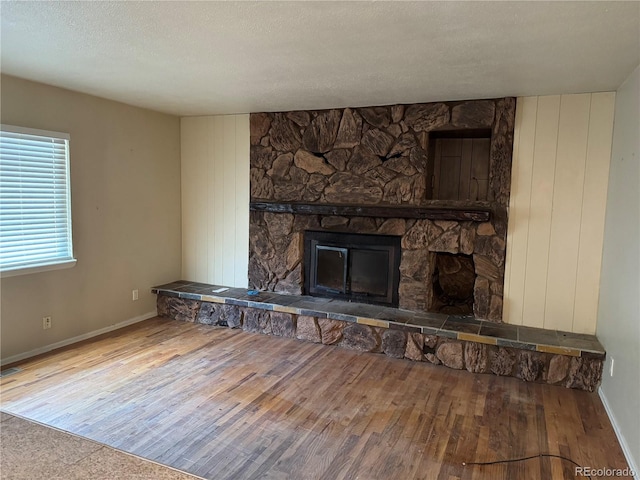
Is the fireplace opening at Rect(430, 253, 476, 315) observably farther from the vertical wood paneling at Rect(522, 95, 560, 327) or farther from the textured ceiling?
the textured ceiling

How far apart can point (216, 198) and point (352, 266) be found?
1.90 metres

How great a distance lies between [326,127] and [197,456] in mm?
3239

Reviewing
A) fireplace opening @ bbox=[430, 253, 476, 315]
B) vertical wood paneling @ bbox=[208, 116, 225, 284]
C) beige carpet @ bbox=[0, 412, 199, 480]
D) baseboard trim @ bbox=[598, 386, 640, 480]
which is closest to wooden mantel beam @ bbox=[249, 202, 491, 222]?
vertical wood paneling @ bbox=[208, 116, 225, 284]

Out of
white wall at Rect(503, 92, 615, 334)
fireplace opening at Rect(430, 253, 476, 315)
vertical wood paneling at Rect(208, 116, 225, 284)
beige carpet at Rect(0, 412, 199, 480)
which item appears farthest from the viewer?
vertical wood paneling at Rect(208, 116, 225, 284)

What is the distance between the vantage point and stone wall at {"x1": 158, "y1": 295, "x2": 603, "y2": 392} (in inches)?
128

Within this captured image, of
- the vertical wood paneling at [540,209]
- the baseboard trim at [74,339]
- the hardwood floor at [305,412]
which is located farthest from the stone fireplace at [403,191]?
the baseboard trim at [74,339]

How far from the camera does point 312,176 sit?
4.52 metres

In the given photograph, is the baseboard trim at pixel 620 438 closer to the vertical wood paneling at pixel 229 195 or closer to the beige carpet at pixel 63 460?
the beige carpet at pixel 63 460

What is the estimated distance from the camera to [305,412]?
9.25 feet

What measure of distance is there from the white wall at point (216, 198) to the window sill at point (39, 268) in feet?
5.03

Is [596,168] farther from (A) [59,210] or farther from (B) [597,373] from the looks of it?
(A) [59,210]

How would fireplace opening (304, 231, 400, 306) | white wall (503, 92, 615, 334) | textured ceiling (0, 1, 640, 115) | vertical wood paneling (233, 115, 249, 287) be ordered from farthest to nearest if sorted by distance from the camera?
vertical wood paneling (233, 115, 249, 287), fireplace opening (304, 231, 400, 306), white wall (503, 92, 615, 334), textured ceiling (0, 1, 640, 115)

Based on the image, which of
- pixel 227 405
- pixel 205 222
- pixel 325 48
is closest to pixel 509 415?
pixel 227 405

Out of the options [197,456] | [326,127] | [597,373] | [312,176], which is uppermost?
[326,127]
